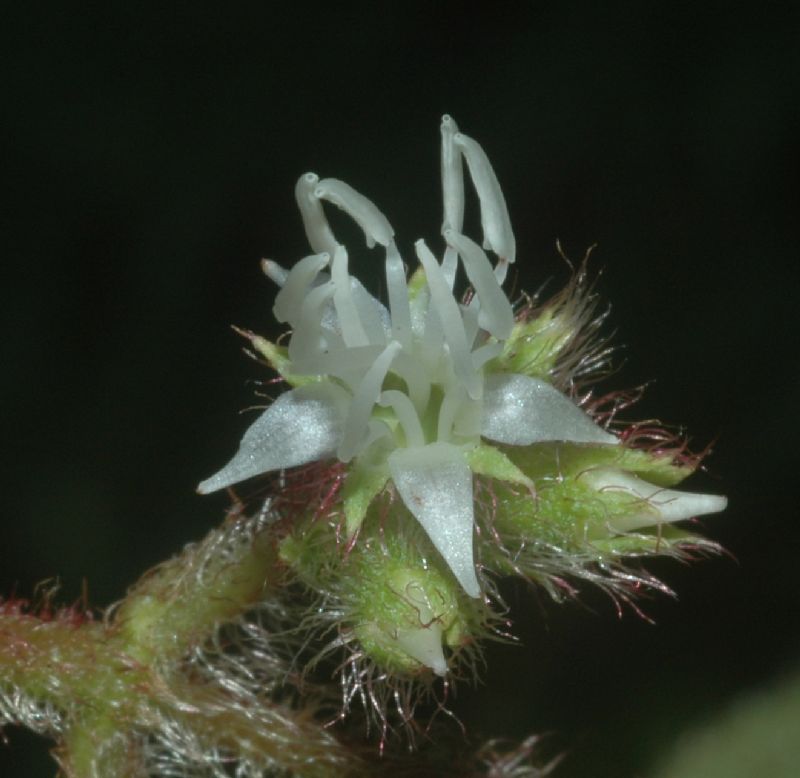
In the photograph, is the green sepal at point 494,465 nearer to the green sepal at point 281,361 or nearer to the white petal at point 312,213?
the green sepal at point 281,361

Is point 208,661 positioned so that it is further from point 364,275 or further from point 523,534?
point 364,275

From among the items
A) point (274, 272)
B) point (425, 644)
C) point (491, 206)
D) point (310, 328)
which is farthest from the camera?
point (274, 272)

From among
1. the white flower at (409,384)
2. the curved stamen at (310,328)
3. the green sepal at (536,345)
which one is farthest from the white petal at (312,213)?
the green sepal at (536,345)

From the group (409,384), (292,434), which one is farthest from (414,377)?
(292,434)

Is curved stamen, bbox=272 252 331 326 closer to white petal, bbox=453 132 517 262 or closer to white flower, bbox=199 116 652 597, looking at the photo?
white flower, bbox=199 116 652 597

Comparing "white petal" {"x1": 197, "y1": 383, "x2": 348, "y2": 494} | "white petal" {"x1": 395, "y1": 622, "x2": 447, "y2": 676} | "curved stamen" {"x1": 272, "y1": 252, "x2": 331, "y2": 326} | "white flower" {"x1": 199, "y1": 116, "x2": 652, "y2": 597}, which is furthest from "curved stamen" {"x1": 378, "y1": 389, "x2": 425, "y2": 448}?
"white petal" {"x1": 395, "y1": 622, "x2": 447, "y2": 676}

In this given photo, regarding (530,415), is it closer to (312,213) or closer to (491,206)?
(491,206)
